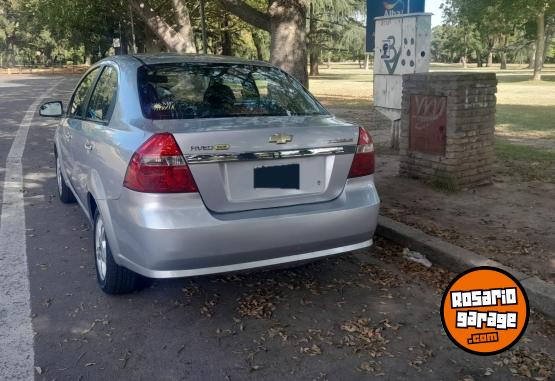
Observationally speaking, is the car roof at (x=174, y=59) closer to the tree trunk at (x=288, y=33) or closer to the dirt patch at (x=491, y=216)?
the dirt patch at (x=491, y=216)

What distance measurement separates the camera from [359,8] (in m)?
43.1

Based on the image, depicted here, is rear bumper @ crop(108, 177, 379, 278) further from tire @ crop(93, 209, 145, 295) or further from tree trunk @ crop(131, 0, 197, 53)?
tree trunk @ crop(131, 0, 197, 53)

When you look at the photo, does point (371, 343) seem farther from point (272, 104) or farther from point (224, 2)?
point (224, 2)

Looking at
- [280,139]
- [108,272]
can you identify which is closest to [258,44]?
[108,272]

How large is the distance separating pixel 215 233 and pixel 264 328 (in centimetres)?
73

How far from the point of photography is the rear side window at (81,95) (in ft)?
16.4

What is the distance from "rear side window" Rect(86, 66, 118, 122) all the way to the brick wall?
3.65 m

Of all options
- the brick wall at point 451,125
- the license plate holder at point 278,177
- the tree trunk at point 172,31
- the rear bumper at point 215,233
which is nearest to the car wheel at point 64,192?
the rear bumper at point 215,233

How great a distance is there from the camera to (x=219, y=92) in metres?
4.09

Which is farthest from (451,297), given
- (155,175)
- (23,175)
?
(23,175)

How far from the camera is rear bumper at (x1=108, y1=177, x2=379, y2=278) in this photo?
124 inches

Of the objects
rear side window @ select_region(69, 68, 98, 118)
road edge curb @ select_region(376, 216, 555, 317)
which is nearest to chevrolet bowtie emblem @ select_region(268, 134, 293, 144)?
road edge curb @ select_region(376, 216, 555, 317)

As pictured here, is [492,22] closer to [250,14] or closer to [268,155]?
[250,14]

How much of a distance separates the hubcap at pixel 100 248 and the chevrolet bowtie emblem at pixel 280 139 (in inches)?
55.6
